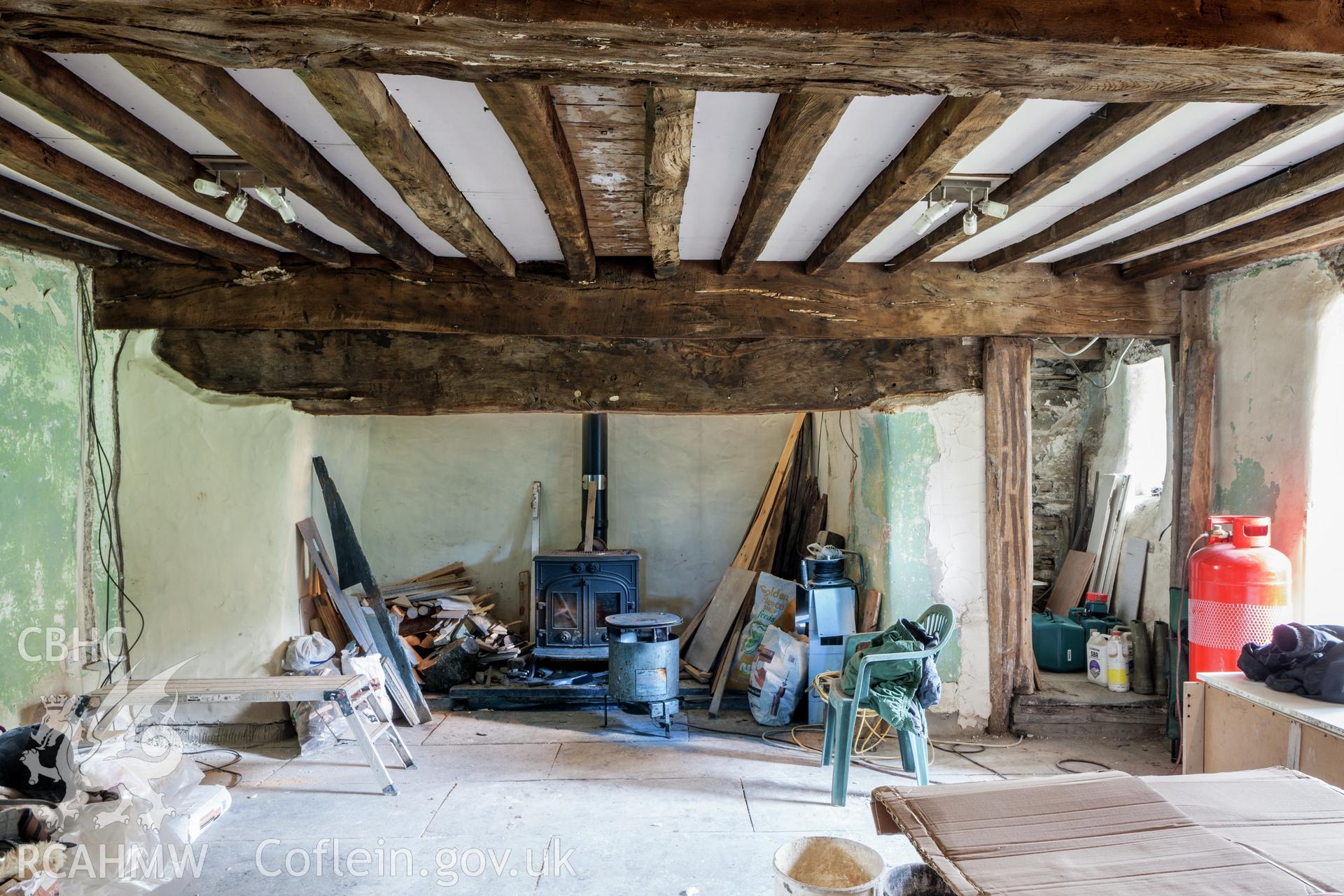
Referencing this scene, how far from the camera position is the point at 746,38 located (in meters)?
1.36

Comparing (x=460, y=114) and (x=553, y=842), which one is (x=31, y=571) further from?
(x=460, y=114)

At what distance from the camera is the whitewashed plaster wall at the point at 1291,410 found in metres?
3.45

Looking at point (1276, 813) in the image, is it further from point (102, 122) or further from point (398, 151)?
point (102, 122)

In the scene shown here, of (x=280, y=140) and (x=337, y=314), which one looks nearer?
(x=280, y=140)

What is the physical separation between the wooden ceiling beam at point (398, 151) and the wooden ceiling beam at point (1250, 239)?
10.0ft

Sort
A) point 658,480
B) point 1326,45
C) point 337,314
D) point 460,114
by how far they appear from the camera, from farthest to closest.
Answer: point 658,480 → point 337,314 → point 460,114 → point 1326,45

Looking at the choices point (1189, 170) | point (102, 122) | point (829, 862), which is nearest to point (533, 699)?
point (829, 862)

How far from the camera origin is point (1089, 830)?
1691 mm

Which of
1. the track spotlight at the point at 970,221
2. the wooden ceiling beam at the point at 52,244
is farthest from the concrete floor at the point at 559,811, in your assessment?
the wooden ceiling beam at the point at 52,244

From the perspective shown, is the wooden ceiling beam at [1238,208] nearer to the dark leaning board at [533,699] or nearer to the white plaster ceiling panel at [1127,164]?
the white plaster ceiling panel at [1127,164]

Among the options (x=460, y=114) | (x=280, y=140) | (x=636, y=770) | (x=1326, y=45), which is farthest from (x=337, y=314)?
(x=1326, y=45)

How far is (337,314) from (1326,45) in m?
3.67

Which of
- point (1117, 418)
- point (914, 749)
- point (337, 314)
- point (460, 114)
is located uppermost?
point (460, 114)

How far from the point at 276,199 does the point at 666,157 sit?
1332 millimetres
